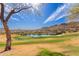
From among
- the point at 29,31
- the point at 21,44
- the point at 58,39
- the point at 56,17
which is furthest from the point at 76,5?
the point at 21,44

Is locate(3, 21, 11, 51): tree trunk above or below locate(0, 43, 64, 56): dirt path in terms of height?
above

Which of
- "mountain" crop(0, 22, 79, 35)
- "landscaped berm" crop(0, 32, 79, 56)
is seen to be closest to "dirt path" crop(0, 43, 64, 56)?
"landscaped berm" crop(0, 32, 79, 56)

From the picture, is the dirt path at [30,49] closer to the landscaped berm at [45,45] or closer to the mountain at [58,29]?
the landscaped berm at [45,45]

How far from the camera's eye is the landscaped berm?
Answer: 1.45m

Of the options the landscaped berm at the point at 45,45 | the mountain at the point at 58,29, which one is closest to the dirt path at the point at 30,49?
the landscaped berm at the point at 45,45

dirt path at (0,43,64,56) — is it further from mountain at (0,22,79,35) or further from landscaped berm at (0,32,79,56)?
mountain at (0,22,79,35)

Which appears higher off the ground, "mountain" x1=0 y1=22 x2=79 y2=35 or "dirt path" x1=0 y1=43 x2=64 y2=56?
"mountain" x1=0 y1=22 x2=79 y2=35

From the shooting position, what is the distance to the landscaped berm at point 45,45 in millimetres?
1446

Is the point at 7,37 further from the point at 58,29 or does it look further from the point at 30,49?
the point at 58,29

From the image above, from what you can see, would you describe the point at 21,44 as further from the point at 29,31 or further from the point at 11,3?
the point at 11,3

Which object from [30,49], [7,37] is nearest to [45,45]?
[30,49]

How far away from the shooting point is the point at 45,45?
1.47m

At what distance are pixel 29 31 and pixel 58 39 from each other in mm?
243

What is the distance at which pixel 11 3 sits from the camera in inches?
57.8
